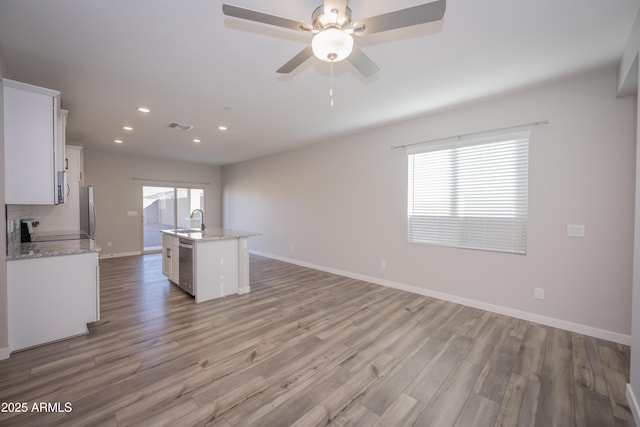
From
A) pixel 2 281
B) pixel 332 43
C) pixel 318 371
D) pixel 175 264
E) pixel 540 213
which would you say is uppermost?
pixel 332 43

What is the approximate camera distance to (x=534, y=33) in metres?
2.08

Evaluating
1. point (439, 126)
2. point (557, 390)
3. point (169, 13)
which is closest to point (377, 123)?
point (439, 126)

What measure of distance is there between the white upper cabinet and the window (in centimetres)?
434

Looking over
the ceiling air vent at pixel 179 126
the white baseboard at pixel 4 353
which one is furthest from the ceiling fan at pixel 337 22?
the ceiling air vent at pixel 179 126

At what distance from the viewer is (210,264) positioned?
3.84 meters

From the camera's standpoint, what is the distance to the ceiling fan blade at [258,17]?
4.82 feet

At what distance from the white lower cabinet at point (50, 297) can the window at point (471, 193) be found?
4.20m

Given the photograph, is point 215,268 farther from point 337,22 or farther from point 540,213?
point 540,213

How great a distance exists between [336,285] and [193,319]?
2.28 metres

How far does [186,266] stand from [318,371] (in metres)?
2.77

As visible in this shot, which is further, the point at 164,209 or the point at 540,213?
the point at 164,209

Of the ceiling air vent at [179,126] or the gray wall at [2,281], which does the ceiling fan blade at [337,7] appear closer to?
the gray wall at [2,281]

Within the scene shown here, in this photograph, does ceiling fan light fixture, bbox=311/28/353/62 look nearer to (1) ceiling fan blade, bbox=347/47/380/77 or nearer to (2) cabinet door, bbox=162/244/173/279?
(1) ceiling fan blade, bbox=347/47/380/77

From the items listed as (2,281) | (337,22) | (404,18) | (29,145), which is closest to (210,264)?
(2,281)
